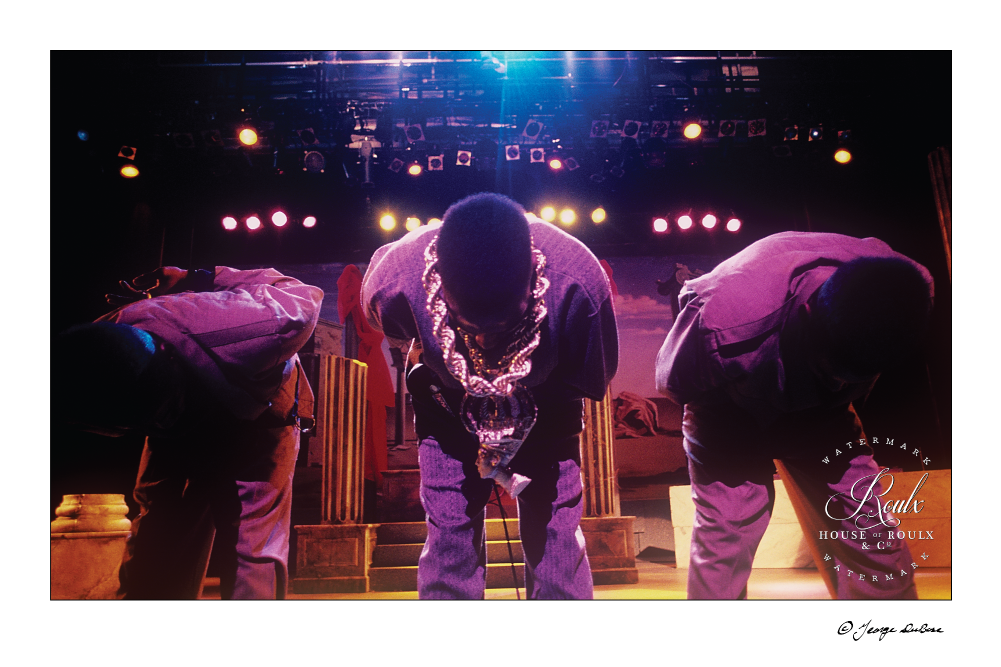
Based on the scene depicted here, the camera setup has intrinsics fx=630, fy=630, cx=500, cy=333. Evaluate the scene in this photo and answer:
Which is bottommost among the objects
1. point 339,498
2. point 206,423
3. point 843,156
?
point 339,498

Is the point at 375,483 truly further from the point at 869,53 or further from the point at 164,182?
the point at 869,53

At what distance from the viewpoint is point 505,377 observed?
6.42ft

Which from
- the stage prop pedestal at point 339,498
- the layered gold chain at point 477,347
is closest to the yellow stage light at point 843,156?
the layered gold chain at point 477,347

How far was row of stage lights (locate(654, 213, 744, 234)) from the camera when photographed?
2781mm

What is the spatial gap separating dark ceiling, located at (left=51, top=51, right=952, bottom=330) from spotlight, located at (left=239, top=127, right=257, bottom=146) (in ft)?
0.12

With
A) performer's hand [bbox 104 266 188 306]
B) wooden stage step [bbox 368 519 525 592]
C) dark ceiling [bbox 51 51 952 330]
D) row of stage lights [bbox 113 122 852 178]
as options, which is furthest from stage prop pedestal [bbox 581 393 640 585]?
performer's hand [bbox 104 266 188 306]

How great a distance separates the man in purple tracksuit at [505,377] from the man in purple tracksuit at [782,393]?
54 cm

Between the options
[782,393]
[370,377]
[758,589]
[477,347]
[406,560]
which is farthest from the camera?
[370,377]

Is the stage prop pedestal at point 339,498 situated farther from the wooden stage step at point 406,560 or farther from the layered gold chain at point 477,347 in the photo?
the layered gold chain at point 477,347

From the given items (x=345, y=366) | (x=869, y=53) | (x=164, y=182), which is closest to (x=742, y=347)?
(x=869, y=53)

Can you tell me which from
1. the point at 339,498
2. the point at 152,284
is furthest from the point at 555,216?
the point at 152,284

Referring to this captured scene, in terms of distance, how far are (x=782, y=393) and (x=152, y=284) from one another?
2656mm

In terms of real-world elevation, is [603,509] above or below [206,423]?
below
